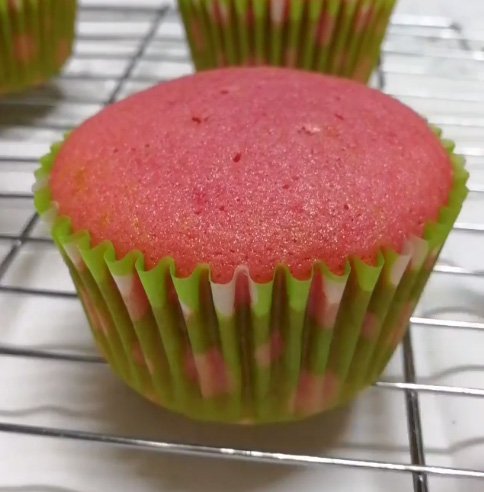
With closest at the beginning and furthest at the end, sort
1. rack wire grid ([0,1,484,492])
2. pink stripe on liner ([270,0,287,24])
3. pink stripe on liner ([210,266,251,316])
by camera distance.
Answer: pink stripe on liner ([210,266,251,316]), rack wire grid ([0,1,484,492]), pink stripe on liner ([270,0,287,24])

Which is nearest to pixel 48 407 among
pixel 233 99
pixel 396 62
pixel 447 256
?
pixel 233 99

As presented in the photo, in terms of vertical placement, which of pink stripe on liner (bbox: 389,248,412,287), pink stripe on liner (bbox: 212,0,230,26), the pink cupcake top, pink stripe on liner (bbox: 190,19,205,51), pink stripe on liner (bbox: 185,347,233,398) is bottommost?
pink stripe on liner (bbox: 185,347,233,398)

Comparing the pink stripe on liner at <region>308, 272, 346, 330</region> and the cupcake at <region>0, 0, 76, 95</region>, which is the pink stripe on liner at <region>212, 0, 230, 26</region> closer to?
the cupcake at <region>0, 0, 76, 95</region>

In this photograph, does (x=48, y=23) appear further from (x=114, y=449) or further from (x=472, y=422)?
(x=472, y=422)

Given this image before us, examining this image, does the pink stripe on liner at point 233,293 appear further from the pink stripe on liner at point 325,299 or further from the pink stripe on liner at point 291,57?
the pink stripe on liner at point 291,57

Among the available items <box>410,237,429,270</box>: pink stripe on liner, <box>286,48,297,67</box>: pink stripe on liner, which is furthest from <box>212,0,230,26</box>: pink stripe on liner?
<box>410,237,429,270</box>: pink stripe on liner

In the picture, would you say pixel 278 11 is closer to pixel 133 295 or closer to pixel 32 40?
pixel 32 40


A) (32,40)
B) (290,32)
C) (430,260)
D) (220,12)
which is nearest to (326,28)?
(290,32)
